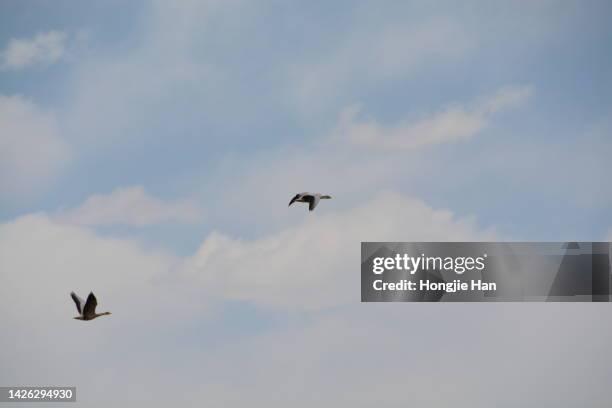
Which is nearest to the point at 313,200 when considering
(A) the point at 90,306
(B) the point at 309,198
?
(B) the point at 309,198

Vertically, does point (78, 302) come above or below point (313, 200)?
below

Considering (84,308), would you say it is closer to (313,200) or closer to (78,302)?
(78,302)

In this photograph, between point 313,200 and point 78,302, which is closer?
point 78,302

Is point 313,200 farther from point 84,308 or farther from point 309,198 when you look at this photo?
point 84,308

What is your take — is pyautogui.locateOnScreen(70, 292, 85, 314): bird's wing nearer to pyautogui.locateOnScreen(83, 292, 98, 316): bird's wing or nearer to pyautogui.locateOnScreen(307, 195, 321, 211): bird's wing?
pyautogui.locateOnScreen(83, 292, 98, 316): bird's wing

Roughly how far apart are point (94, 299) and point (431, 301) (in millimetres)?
34366

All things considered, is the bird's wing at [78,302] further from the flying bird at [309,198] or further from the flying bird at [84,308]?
the flying bird at [309,198]

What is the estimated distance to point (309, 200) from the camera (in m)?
83.4

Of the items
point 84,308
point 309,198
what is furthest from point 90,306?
point 309,198

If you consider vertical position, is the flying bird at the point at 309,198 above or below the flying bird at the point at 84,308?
above

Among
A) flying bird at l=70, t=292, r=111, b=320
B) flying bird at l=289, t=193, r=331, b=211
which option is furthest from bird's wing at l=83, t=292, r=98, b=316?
flying bird at l=289, t=193, r=331, b=211

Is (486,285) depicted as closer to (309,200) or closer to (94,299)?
(309,200)

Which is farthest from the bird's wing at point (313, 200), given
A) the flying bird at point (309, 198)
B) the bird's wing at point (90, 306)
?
the bird's wing at point (90, 306)

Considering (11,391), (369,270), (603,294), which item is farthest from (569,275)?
(11,391)
